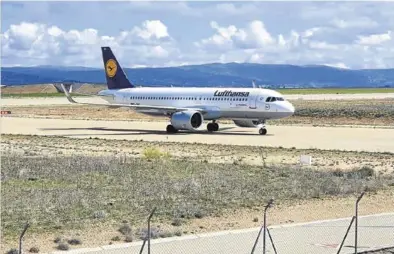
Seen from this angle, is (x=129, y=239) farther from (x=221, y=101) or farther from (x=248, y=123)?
(x=248, y=123)

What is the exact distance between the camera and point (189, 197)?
19297 millimetres

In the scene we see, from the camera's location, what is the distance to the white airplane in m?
44.0

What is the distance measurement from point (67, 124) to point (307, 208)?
129 feet

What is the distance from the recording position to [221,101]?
4597 centimetres

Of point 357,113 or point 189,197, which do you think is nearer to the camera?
point 189,197

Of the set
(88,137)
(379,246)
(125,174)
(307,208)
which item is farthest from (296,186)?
(88,137)

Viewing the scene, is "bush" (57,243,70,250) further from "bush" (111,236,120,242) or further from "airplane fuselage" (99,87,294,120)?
"airplane fuselage" (99,87,294,120)

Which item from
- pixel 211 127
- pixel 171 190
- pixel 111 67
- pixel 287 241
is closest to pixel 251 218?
pixel 287 241

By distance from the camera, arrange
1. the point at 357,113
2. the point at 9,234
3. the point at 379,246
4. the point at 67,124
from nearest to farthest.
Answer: the point at 379,246 < the point at 9,234 < the point at 67,124 < the point at 357,113

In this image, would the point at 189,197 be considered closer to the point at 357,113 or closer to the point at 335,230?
the point at 335,230

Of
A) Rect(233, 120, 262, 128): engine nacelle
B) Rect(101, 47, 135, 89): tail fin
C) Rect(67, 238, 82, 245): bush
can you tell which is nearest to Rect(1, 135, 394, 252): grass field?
Rect(67, 238, 82, 245): bush

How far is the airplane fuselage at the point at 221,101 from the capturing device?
4381cm

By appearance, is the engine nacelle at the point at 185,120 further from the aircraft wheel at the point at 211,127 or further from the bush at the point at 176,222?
the bush at the point at 176,222

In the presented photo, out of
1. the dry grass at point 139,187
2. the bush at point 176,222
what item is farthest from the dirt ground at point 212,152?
the bush at point 176,222
